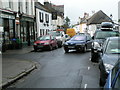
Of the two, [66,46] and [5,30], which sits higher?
[5,30]

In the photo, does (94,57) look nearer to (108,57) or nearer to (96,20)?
(108,57)

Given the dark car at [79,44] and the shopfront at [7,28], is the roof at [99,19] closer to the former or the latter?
the shopfront at [7,28]

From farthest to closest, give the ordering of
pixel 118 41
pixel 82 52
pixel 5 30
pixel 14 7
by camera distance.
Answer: pixel 14 7
pixel 5 30
pixel 82 52
pixel 118 41

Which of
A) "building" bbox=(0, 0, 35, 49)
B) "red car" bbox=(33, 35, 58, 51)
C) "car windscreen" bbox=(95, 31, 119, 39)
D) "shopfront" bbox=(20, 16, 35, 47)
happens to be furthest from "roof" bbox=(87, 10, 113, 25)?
"car windscreen" bbox=(95, 31, 119, 39)

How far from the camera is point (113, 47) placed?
27.1ft

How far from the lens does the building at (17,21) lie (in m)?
22.2

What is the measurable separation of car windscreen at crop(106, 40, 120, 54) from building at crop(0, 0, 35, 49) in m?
14.2

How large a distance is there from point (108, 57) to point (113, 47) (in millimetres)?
1155

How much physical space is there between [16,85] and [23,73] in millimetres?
1770

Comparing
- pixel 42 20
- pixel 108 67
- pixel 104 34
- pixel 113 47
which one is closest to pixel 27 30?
pixel 42 20

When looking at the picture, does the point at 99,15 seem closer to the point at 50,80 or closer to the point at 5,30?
the point at 5,30

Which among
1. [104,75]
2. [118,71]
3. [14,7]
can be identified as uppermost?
[14,7]

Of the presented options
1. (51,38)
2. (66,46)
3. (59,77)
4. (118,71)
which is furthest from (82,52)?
(118,71)

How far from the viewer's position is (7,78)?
28.6ft
